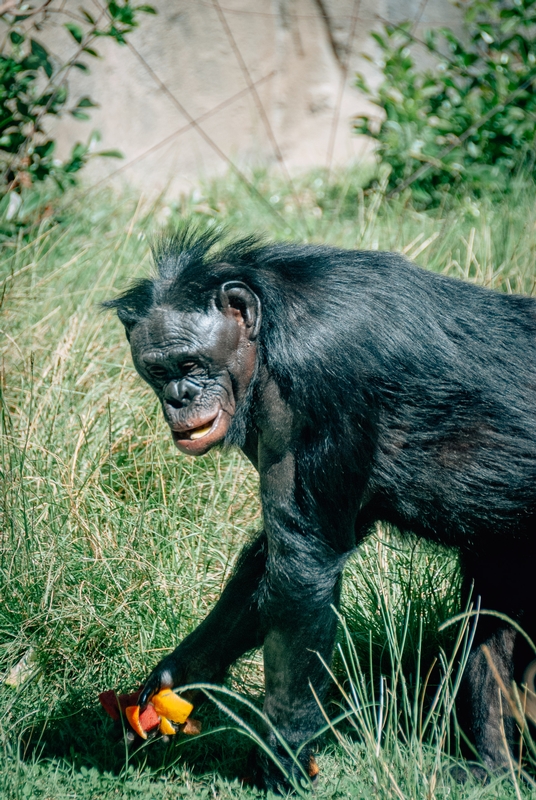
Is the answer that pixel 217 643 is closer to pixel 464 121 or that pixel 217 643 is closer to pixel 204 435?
pixel 204 435

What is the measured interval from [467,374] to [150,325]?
4.44 feet

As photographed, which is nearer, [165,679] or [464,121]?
[165,679]

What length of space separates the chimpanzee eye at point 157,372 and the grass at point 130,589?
49.4 inches

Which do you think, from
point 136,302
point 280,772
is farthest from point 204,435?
point 280,772

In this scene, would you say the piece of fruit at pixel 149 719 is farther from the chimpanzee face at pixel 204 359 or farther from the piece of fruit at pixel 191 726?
the chimpanzee face at pixel 204 359

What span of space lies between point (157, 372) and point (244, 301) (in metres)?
0.51

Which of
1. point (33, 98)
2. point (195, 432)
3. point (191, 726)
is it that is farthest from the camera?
point (33, 98)

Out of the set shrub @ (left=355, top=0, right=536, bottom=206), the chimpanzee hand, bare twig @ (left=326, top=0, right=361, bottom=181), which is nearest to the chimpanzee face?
the chimpanzee hand

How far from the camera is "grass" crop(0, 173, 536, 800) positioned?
138 inches

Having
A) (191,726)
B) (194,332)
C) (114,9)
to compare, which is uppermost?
(114,9)

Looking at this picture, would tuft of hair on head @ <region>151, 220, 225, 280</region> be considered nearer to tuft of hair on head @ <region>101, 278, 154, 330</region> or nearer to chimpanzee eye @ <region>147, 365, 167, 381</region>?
tuft of hair on head @ <region>101, 278, 154, 330</region>

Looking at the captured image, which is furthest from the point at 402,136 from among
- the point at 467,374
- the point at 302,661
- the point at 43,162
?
the point at 302,661

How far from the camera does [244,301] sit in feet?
11.0

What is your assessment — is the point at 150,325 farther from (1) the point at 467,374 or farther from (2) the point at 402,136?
(2) the point at 402,136
